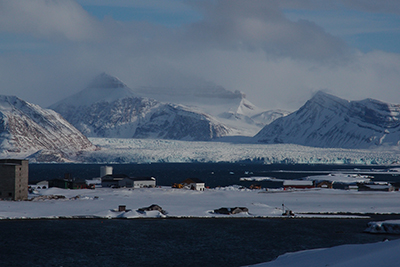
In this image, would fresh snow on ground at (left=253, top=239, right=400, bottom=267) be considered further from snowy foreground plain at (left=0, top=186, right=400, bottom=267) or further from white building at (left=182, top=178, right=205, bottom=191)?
white building at (left=182, top=178, right=205, bottom=191)

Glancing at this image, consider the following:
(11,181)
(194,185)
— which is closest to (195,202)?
(194,185)

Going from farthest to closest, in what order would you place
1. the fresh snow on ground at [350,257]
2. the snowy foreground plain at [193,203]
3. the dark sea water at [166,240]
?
the snowy foreground plain at [193,203], the dark sea water at [166,240], the fresh snow on ground at [350,257]

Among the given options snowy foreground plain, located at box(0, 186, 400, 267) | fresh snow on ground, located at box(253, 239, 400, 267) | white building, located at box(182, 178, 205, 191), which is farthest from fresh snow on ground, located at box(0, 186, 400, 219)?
fresh snow on ground, located at box(253, 239, 400, 267)

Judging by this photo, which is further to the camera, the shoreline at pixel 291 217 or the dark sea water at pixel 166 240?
the shoreline at pixel 291 217

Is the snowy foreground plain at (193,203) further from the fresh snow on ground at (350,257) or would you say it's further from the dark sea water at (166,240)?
the fresh snow on ground at (350,257)

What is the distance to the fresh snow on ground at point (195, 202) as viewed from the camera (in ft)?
222

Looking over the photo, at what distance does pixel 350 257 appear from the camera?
33.5 metres

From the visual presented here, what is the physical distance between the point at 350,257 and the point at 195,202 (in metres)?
48.2

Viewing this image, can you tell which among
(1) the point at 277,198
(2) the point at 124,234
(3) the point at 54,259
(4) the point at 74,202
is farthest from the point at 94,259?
(1) the point at 277,198

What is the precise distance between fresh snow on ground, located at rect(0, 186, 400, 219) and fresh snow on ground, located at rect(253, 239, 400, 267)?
3077 centimetres

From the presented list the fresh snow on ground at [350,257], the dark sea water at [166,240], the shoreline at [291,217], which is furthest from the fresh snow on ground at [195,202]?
the fresh snow on ground at [350,257]

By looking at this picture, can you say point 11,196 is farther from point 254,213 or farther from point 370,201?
point 370,201

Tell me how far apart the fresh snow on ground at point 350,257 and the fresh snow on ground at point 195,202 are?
101 ft

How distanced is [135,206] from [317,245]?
30.1 m
